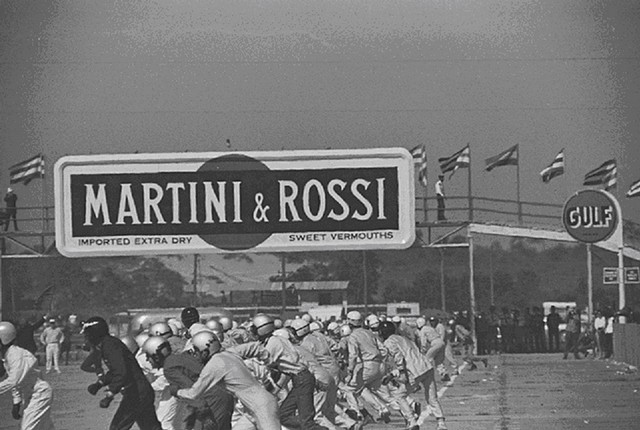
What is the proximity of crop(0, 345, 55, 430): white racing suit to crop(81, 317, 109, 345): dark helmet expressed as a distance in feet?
6.53

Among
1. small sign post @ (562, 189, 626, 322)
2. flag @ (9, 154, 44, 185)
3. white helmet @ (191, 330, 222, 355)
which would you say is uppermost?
flag @ (9, 154, 44, 185)

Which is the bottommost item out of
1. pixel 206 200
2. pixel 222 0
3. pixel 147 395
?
pixel 147 395

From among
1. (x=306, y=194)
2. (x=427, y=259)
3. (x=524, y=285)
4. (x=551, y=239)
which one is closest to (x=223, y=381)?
(x=306, y=194)

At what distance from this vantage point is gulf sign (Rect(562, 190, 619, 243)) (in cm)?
4184

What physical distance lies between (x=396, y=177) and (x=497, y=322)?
37072 millimetres

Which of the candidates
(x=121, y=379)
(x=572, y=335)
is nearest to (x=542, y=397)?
(x=121, y=379)

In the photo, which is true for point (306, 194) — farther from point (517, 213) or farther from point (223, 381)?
point (517, 213)

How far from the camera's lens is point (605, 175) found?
175 ft

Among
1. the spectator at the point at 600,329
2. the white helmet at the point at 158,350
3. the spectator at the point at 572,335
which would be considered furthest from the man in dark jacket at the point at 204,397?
the spectator at the point at 572,335

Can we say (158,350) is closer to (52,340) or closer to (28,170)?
(28,170)

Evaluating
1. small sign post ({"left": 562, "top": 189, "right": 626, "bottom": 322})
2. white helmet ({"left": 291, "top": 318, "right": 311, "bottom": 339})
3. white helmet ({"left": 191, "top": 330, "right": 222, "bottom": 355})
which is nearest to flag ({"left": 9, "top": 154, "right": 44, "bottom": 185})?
small sign post ({"left": 562, "top": 189, "right": 626, "bottom": 322})

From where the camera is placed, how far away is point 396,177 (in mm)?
18656

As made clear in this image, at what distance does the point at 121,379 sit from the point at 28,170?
1150 inches

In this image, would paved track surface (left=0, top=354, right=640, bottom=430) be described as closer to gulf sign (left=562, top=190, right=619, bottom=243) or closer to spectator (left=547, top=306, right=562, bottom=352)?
gulf sign (left=562, top=190, right=619, bottom=243)
